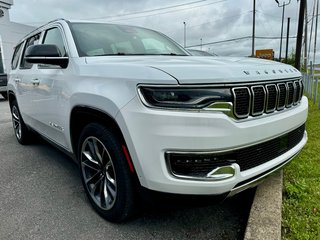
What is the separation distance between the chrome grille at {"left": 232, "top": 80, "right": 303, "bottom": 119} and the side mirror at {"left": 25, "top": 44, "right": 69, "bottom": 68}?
5.72 feet

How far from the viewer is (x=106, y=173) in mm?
2598

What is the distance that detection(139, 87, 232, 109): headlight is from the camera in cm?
191

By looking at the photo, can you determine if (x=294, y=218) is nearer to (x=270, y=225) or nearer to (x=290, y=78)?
(x=270, y=225)

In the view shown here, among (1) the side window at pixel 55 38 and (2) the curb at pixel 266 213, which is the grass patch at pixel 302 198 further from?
(1) the side window at pixel 55 38

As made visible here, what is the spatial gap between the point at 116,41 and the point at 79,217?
1897mm

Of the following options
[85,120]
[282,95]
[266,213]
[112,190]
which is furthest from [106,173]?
[282,95]

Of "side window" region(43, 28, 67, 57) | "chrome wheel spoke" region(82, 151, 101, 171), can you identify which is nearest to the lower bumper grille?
"chrome wheel spoke" region(82, 151, 101, 171)

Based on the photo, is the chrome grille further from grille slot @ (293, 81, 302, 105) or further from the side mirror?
the side mirror

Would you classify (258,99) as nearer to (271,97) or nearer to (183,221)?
(271,97)

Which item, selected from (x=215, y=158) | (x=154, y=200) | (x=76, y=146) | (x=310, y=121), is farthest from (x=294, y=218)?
(x=310, y=121)

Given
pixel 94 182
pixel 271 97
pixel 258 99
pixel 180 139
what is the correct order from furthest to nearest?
pixel 94 182
pixel 271 97
pixel 258 99
pixel 180 139

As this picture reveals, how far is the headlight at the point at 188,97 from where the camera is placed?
6.28 ft

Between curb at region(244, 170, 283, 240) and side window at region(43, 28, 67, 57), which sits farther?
side window at region(43, 28, 67, 57)

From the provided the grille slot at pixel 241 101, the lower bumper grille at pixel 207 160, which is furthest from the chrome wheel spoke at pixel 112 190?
the grille slot at pixel 241 101
